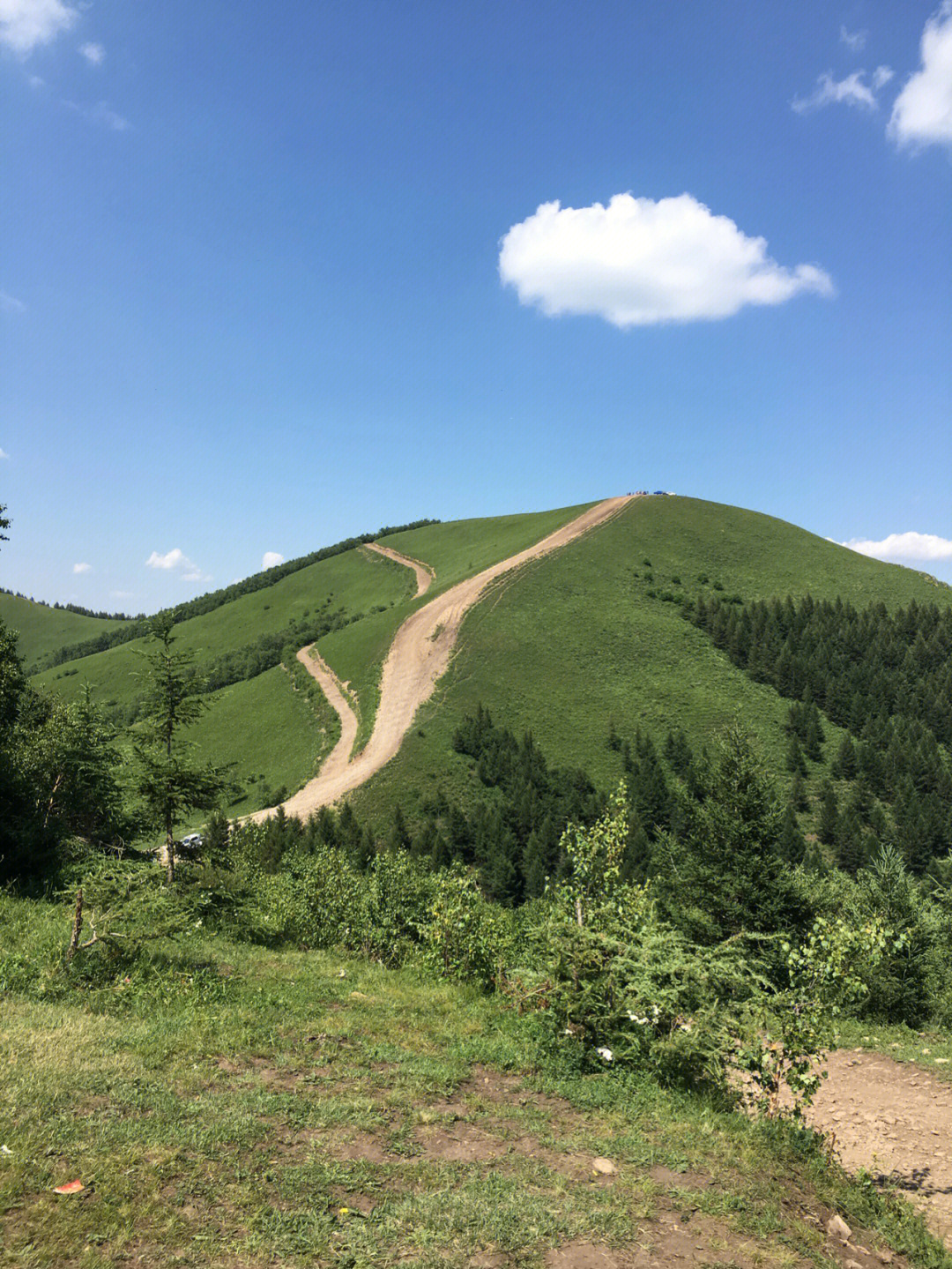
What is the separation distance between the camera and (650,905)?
12.1 m

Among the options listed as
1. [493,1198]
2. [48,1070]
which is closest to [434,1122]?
[493,1198]

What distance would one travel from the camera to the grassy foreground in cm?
530

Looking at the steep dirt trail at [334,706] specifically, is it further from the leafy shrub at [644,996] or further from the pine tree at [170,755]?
the leafy shrub at [644,996]

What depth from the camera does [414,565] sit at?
126 metres

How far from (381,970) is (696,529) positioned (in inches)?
4157

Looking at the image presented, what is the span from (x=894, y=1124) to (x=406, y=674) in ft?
216

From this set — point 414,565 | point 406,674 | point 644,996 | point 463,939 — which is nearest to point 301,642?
point 406,674

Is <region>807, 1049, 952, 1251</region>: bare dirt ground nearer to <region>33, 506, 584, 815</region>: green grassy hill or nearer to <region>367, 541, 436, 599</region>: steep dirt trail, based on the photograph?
<region>33, 506, 584, 815</region>: green grassy hill

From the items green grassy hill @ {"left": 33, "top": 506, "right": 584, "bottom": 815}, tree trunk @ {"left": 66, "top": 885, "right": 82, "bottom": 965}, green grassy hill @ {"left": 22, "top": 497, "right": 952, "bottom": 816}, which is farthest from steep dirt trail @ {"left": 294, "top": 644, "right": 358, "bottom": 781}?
tree trunk @ {"left": 66, "top": 885, "right": 82, "bottom": 965}

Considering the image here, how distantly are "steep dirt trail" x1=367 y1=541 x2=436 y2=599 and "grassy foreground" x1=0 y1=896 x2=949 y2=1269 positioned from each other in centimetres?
8741

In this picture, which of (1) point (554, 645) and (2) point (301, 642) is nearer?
(1) point (554, 645)

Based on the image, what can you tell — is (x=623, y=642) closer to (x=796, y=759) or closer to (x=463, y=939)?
(x=796, y=759)

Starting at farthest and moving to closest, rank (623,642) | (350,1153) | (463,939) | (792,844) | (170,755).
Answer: (623,642) < (792,844) < (170,755) < (463,939) < (350,1153)

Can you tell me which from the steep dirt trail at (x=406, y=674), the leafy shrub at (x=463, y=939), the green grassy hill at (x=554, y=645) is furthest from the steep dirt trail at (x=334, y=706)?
the leafy shrub at (x=463, y=939)
